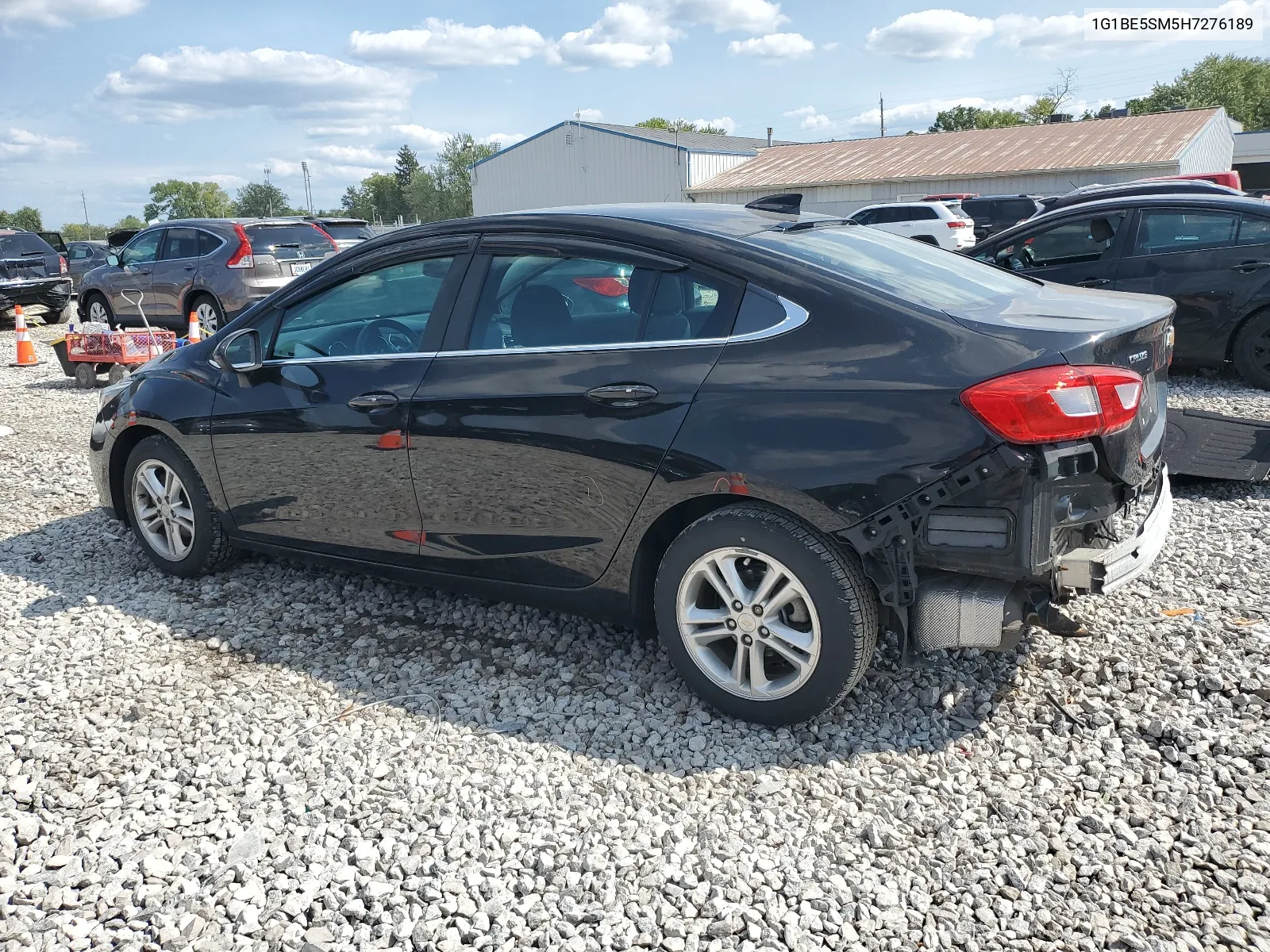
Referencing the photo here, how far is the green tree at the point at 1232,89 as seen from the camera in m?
78.2

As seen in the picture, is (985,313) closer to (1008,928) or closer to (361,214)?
(1008,928)

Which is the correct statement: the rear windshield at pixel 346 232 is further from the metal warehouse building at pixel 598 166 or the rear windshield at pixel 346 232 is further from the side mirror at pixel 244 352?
the metal warehouse building at pixel 598 166

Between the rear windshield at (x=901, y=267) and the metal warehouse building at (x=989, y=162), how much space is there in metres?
33.3

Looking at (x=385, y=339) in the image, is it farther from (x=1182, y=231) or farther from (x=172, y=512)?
(x=1182, y=231)

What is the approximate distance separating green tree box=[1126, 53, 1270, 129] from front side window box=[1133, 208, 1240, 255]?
82570 mm

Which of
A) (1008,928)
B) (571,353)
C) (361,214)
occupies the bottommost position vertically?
(1008,928)

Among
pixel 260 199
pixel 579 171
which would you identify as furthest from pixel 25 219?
pixel 579 171

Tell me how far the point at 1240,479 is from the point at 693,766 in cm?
394

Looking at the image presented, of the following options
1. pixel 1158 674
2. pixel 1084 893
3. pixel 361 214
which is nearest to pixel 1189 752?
pixel 1158 674

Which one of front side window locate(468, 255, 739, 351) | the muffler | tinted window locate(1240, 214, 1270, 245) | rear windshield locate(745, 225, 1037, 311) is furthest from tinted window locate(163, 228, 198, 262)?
the muffler

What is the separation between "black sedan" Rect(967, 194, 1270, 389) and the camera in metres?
8.20

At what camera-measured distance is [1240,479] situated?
5570mm

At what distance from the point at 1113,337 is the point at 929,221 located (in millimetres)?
19824

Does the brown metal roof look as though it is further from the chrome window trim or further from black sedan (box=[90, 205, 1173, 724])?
the chrome window trim
